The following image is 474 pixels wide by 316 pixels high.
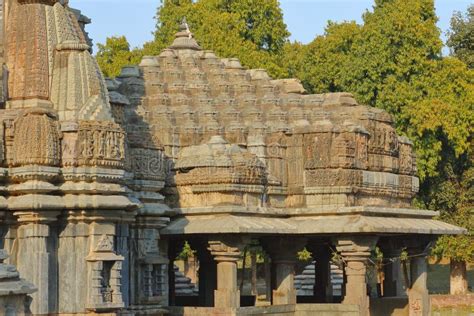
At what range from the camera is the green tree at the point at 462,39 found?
52781 millimetres

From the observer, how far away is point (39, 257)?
22891mm

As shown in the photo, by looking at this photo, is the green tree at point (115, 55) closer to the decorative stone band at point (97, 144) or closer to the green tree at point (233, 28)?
the green tree at point (233, 28)

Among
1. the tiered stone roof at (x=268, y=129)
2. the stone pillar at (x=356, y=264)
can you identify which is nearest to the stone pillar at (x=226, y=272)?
the tiered stone roof at (x=268, y=129)

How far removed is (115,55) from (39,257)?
28.3 meters

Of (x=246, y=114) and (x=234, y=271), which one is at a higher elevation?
(x=246, y=114)

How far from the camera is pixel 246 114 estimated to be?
2806cm

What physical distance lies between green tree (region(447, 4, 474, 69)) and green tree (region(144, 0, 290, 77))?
589cm

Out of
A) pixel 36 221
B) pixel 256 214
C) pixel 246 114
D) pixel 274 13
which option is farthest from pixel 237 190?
pixel 274 13

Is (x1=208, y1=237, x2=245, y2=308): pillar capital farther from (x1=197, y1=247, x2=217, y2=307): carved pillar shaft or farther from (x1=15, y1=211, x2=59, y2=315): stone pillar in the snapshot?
(x1=15, y1=211, x2=59, y2=315): stone pillar

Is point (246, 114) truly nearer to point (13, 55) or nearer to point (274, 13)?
point (13, 55)

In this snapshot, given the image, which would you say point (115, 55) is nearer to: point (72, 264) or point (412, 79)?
point (412, 79)

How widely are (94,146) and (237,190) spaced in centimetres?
362

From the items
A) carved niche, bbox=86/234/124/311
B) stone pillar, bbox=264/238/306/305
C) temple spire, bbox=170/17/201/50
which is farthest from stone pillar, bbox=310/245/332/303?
carved niche, bbox=86/234/124/311

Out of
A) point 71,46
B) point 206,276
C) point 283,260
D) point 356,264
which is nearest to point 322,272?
point 206,276
